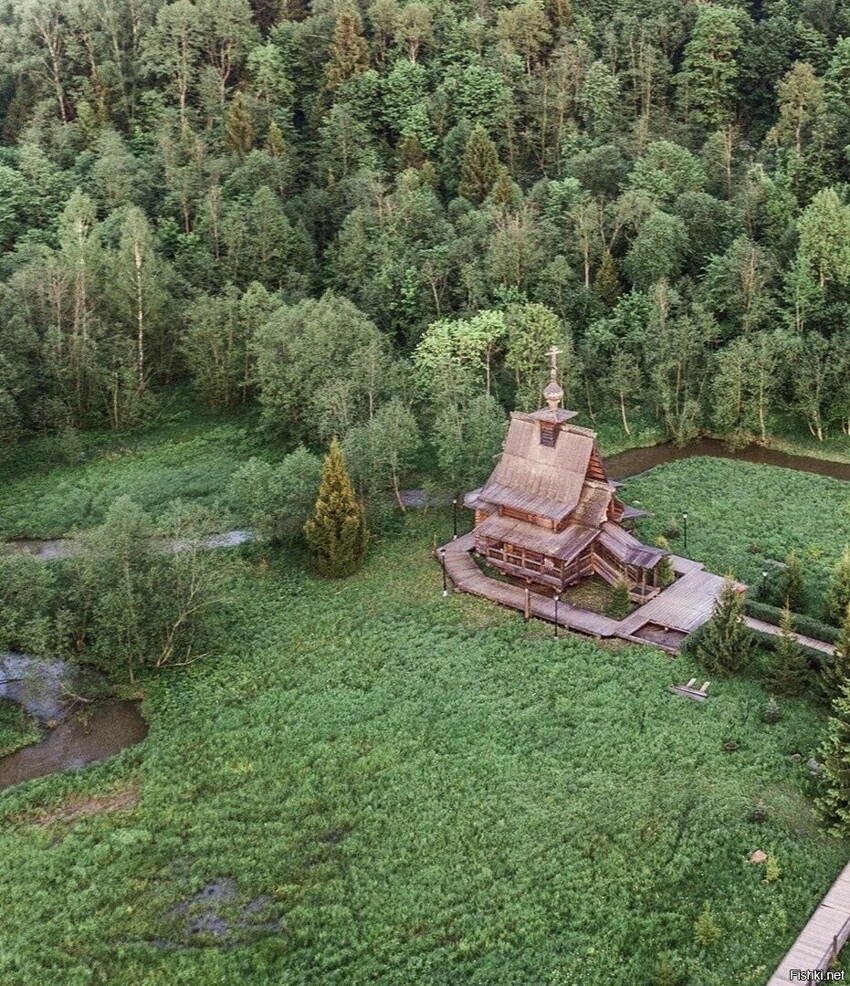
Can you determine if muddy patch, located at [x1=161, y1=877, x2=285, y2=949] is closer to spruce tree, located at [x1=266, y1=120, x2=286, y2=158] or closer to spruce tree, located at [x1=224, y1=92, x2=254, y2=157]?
spruce tree, located at [x1=266, y1=120, x2=286, y2=158]

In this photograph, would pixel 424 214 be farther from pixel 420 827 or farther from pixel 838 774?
pixel 838 774

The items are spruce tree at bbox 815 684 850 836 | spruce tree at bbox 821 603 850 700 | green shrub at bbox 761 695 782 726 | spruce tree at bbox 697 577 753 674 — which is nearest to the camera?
spruce tree at bbox 815 684 850 836

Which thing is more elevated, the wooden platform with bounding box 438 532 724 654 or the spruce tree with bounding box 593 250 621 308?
the spruce tree with bounding box 593 250 621 308

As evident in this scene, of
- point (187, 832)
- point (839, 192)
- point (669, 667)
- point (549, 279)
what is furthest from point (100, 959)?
point (839, 192)

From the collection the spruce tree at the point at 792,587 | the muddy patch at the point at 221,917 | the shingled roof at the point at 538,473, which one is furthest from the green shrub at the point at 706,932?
the shingled roof at the point at 538,473

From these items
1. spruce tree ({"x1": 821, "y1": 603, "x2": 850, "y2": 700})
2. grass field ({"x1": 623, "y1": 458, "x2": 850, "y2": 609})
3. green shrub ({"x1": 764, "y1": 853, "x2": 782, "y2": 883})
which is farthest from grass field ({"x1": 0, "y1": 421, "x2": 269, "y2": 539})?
green shrub ({"x1": 764, "y1": 853, "x2": 782, "y2": 883})

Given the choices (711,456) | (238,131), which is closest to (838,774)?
(711,456)
